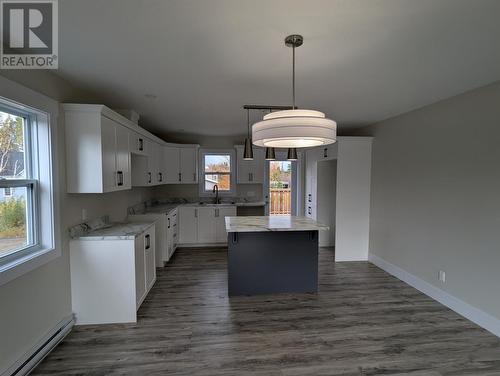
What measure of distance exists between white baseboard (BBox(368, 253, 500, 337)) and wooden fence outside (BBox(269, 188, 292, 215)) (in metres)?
2.66

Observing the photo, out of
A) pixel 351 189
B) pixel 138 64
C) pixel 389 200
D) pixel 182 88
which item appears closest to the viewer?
pixel 138 64

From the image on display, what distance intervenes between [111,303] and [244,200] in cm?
396

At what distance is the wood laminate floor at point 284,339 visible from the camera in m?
2.21

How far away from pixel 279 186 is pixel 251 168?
0.90 meters

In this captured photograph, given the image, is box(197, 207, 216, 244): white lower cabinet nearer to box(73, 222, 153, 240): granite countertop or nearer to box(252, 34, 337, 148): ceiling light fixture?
box(73, 222, 153, 240): granite countertop

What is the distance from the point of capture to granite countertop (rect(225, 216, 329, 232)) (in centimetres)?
329

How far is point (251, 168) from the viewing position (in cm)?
626

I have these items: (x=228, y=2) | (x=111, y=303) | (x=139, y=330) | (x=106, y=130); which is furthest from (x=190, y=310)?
(x=228, y=2)

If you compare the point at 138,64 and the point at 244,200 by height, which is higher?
the point at 138,64

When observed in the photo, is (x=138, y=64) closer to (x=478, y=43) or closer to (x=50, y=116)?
(x=50, y=116)

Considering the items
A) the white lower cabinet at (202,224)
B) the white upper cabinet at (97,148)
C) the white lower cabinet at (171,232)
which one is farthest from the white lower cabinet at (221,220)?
the white upper cabinet at (97,148)

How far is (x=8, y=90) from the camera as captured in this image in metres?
1.92

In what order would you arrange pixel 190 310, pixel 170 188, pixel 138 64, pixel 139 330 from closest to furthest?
pixel 138 64 < pixel 139 330 < pixel 190 310 < pixel 170 188

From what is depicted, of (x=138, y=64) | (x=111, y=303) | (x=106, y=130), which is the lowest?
(x=111, y=303)
